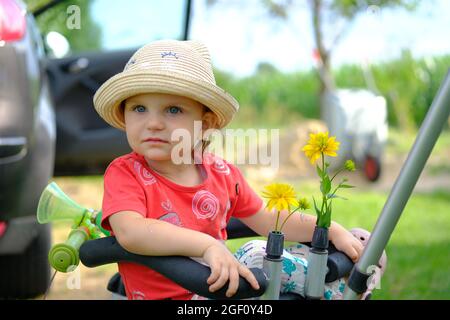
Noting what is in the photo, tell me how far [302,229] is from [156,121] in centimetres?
48

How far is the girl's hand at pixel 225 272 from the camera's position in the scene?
138 cm

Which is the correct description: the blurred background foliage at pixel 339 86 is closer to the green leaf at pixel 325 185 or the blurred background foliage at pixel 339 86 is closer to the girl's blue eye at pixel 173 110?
the girl's blue eye at pixel 173 110

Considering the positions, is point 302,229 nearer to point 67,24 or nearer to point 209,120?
point 209,120

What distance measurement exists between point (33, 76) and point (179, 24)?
51.6 inches

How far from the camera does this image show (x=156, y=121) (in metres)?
1.62

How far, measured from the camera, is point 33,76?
280 centimetres

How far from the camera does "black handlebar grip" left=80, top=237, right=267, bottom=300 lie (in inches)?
54.8

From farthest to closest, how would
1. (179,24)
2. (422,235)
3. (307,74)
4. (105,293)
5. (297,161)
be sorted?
1. (307,74)
2. (297,161)
3. (422,235)
4. (179,24)
5. (105,293)

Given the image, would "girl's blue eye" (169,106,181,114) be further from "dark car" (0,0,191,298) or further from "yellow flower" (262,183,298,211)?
"dark car" (0,0,191,298)

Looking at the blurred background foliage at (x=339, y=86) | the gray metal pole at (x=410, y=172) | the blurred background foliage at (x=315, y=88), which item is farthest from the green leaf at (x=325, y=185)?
the blurred background foliage at (x=339, y=86)

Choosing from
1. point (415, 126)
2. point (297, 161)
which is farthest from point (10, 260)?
point (415, 126)

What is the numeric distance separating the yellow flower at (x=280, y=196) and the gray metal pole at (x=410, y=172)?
179mm

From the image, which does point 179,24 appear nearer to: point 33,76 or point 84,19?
point 84,19

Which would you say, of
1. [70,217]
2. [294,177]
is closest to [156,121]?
[70,217]
